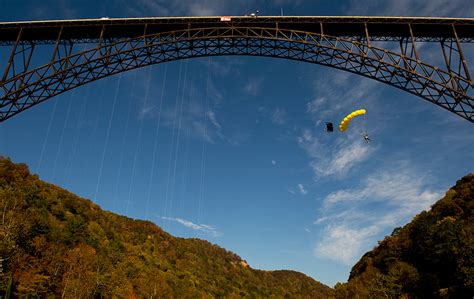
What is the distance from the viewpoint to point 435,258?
47406 mm

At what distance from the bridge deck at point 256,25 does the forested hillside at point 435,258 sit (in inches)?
1079

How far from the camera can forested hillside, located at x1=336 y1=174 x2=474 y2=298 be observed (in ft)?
128

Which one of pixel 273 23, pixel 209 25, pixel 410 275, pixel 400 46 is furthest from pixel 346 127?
pixel 410 275

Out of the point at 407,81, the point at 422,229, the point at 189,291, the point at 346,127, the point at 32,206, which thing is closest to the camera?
the point at 407,81

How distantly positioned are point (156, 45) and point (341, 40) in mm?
10462

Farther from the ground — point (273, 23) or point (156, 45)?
point (273, 23)

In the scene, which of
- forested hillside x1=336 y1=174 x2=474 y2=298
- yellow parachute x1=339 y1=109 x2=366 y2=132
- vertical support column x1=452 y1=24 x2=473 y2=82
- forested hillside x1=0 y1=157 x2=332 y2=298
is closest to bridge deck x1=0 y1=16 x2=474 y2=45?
vertical support column x1=452 y1=24 x2=473 y2=82

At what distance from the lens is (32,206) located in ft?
209

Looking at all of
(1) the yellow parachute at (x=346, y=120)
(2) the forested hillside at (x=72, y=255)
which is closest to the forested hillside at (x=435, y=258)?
(1) the yellow parachute at (x=346, y=120)

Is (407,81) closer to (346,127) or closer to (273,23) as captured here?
(346,127)

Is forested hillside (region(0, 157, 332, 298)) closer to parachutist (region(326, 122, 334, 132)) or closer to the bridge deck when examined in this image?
the bridge deck

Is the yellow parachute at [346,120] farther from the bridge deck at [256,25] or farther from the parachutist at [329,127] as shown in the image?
the bridge deck at [256,25]

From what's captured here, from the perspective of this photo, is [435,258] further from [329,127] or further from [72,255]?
[72,255]

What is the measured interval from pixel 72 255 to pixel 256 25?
140ft
